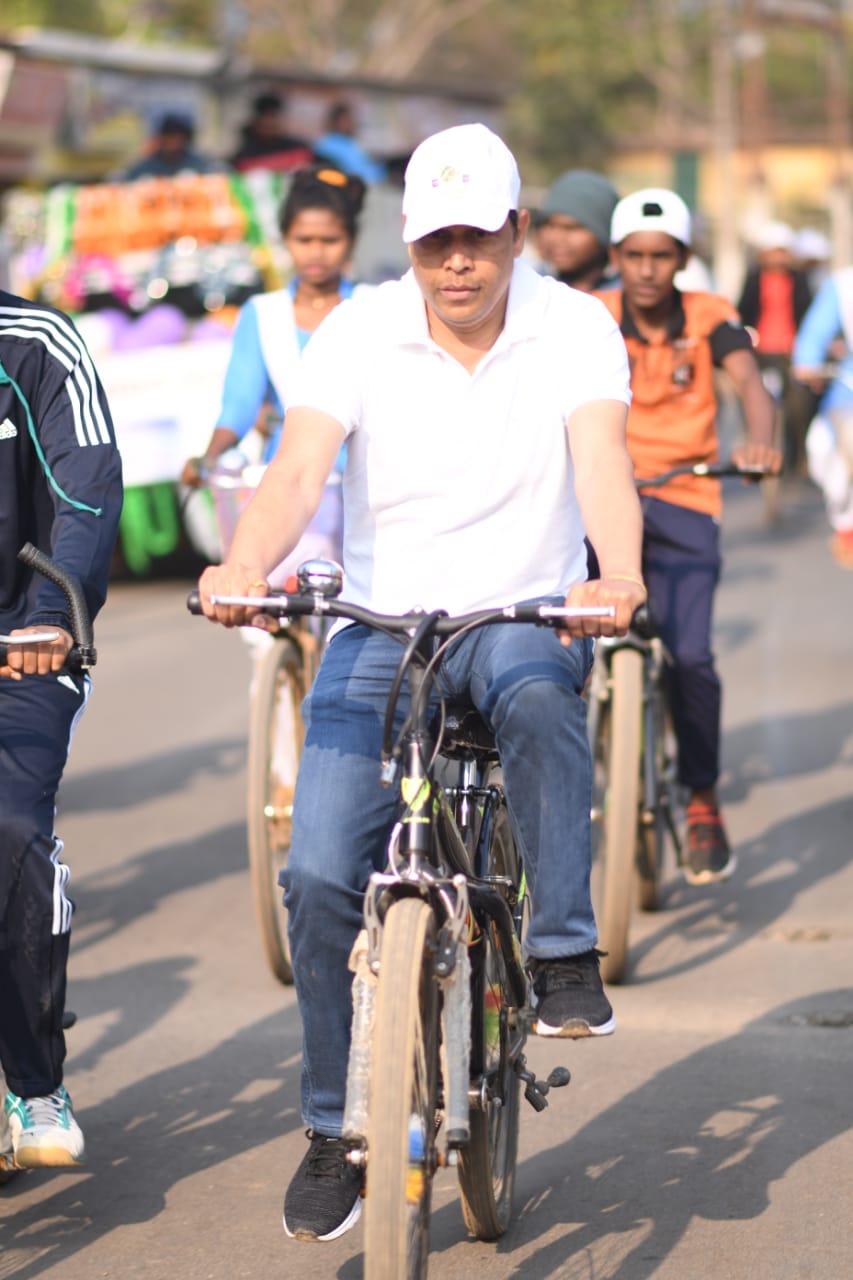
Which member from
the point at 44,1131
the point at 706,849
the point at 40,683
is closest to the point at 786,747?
the point at 706,849

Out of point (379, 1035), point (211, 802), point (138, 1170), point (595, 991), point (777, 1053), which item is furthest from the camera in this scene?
point (211, 802)

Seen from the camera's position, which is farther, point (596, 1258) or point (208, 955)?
point (208, 955)

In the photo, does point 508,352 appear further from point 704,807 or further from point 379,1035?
point 704,807

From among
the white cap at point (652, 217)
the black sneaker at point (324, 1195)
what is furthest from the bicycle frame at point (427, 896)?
the white cap at point (652, 217)

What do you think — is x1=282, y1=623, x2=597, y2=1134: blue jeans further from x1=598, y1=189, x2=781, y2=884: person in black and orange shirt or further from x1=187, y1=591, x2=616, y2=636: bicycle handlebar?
x1=598, y1=189, x2=781, y2=884: person in black and orange shirt

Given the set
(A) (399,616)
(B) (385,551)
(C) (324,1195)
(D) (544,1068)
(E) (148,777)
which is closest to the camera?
(A) (399,616)

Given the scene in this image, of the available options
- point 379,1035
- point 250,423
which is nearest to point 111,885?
point 250,423

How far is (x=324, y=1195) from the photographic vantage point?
396 centimetres

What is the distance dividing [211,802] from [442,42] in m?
62.2

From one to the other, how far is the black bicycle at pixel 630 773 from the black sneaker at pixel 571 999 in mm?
1825

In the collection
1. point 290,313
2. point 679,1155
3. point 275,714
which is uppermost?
point 290,313

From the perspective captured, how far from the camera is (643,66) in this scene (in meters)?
67.8

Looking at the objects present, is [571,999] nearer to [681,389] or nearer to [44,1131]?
[44,1131]

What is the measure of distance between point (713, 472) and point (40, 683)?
104 inches
